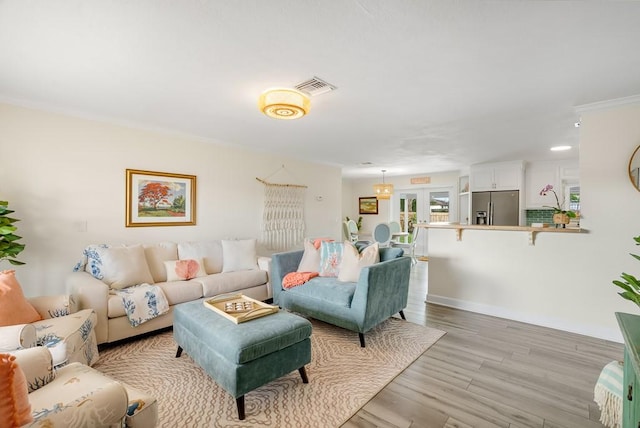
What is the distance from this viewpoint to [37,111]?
9.72 ft

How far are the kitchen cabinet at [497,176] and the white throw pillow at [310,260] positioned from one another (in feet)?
15.1

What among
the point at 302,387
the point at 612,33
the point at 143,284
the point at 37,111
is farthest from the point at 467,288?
the point at 37,111

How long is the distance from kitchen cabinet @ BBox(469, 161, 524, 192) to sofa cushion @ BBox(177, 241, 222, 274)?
560 centimetres

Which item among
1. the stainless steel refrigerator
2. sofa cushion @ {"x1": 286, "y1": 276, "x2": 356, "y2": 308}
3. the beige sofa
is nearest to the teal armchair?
sofa cushion @ {"x1": 286, "y1": 276, "x2": 356, "y2": 308}

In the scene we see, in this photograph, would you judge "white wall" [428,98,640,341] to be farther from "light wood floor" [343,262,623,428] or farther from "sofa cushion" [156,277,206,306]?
"sofa cushion" [156,277,206,306]

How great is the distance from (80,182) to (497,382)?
174 inches

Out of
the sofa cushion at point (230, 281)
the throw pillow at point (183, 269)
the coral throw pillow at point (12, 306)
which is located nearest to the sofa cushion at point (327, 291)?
the sofa cushion at point (230, 281)

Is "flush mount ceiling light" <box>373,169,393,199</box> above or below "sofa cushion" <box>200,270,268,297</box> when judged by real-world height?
above

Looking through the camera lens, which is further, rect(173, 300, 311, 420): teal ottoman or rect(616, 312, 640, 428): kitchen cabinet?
rect(173, 300, 311, 420): teal ottoman

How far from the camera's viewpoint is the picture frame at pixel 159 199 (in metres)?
3.59

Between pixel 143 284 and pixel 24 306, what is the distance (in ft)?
3.32

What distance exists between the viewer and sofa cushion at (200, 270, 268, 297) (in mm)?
3332

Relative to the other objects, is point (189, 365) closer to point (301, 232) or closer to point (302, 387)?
point (302, 387)

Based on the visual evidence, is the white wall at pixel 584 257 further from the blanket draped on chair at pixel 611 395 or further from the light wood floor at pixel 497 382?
the blanket draped on chair at pixel 611 395
